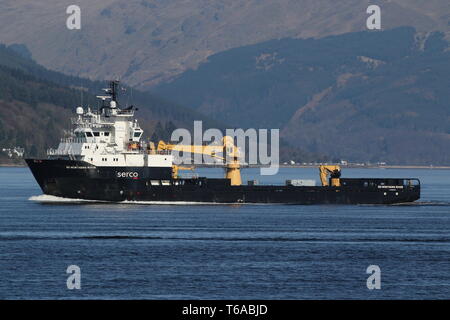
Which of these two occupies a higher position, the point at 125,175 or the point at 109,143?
the point at 109,143

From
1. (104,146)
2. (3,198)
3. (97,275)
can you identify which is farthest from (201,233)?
(3,198)

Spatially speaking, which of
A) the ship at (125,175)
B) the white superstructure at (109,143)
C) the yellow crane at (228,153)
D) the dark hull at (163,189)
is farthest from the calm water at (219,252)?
the yellow crane at (228,153)

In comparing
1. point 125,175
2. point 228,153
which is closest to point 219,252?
point 125,175

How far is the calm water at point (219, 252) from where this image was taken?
59.6 m

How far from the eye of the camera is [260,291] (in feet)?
194

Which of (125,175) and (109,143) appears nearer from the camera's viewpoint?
(125,175)

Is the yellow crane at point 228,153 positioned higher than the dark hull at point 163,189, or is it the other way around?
the yellow crane at point 228,153

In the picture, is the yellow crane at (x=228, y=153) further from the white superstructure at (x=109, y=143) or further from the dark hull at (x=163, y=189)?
the white superstructure at (x=109, y=143)

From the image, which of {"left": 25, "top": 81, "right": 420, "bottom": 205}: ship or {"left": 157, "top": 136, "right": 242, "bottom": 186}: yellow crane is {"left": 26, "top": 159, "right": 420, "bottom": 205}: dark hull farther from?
{"left": 157, "top": 136, "right": 242, "bottom": 186}: yellow crane

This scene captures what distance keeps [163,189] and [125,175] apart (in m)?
4.77

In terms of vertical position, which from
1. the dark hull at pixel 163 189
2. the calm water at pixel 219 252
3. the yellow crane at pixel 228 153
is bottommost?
the calm water at pixel 219 252

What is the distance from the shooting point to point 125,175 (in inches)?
4491

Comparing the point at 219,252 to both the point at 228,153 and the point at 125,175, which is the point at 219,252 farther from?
the point at 228,153
